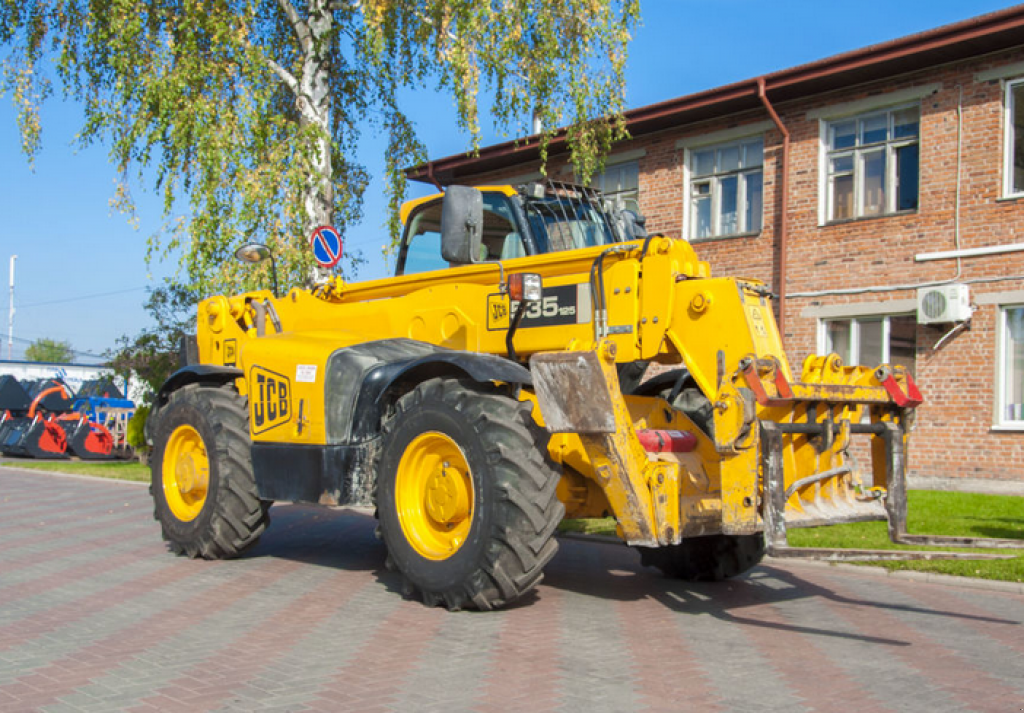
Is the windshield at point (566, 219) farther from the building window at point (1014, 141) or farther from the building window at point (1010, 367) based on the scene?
the building window at point (1014, 141)

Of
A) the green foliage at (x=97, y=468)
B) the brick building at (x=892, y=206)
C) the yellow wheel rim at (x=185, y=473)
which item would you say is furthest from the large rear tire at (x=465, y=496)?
the green foliage at (x=97, y=468)

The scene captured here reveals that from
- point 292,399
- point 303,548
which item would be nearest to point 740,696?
point 292,399

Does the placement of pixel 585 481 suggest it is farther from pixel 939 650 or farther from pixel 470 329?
pixel 939 650

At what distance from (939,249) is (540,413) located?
1140 cm

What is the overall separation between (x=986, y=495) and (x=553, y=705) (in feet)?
39.7

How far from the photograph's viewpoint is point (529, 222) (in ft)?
26.7

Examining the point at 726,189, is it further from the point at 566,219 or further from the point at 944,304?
the point at 566,219

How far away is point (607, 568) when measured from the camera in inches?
361

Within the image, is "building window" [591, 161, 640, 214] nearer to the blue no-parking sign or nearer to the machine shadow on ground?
the blue no-parking sign

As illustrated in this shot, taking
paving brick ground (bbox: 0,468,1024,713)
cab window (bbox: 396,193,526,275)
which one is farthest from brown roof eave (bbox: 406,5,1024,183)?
cab window (bbox: 396,193,526,275)

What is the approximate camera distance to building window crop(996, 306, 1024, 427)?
15617 mm

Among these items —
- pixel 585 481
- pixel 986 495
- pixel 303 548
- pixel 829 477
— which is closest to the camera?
pixel 829 477

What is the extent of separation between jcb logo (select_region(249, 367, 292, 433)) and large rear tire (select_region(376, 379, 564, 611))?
1.24m

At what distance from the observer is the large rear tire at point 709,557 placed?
8055mm
